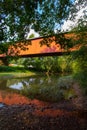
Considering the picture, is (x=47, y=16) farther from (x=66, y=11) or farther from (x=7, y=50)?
(x=7, y=50)

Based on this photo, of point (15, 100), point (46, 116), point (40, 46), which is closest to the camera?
point (40, 46)

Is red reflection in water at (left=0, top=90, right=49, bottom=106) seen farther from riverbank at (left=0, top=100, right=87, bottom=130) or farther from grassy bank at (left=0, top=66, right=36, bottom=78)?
grassy bank at (left=0, top=66, right=36, bottom=78)

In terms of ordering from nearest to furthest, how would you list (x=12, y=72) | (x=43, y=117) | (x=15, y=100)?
(x=43, y=117) → (x=15, y=100) → (x=12, y=72)

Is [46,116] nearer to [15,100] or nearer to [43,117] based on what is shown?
[43,117]

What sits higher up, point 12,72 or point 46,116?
point 46,116

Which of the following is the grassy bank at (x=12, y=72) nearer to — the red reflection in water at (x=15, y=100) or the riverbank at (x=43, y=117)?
the red reflection in water at (x=15, y=100)

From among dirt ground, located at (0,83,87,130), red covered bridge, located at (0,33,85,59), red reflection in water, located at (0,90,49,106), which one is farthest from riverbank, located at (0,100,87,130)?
red covered bridge, located at (0,33,85,59)

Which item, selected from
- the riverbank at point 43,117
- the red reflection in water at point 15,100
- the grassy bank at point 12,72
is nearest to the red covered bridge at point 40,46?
the riverbank at point 43,117

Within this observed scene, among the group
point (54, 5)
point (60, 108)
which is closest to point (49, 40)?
point (54, 5)

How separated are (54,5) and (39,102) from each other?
6.18 metres

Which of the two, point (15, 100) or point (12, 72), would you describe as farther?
point (12, 72)

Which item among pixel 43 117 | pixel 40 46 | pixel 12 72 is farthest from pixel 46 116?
pixel 12 72

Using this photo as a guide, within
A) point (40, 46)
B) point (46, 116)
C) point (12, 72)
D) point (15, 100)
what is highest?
point (40, 46)

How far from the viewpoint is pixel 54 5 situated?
23.7ft
